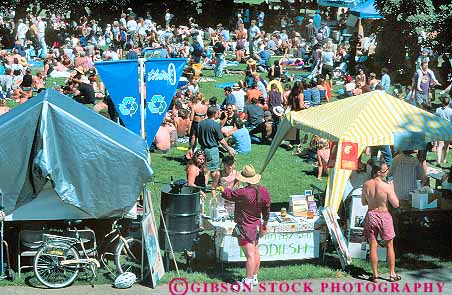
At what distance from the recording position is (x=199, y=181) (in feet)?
44.0

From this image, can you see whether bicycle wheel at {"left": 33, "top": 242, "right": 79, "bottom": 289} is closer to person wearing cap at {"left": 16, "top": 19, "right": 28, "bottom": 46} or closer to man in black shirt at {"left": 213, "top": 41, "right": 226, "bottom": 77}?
man in black shirt at {"left": 213, "top": 41, "right": 226, "bottom": 77}

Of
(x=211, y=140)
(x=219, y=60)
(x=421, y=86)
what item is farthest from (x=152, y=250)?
(x=219, y=60)

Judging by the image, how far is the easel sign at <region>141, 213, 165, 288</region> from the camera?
32.6 feet

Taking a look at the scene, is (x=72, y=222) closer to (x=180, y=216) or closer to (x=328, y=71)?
(x=180, y=216)

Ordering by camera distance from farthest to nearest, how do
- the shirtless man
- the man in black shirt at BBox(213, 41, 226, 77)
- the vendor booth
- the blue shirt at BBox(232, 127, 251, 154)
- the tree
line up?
the man in black shirt at BBox(213, 41, 226, 77), the tree, the blue shirt at BBox(232, 127, 251, 154), the vendor booth, the shirtless man

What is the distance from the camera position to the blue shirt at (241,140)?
17156mm

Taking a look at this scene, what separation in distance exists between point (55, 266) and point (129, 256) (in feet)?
3.67

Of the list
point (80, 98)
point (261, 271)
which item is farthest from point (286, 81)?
point (261, 271)

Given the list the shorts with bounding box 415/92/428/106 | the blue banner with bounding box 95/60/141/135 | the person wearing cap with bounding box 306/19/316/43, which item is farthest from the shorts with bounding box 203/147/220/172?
the person wearing cap with bounding box 306/19/316/43

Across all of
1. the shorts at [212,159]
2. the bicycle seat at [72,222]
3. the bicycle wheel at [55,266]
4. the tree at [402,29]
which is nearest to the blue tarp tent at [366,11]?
the tree at [402,29]

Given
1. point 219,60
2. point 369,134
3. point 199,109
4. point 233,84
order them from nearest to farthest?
point 369,134 < point 199,109 < point 233,84 < point 219,60

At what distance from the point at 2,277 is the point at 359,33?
24.5 metres

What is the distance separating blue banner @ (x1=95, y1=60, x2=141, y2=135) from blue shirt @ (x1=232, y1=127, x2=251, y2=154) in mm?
5180

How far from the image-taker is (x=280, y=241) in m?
10.8
